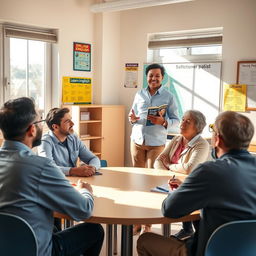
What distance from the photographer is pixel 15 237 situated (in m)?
1.58

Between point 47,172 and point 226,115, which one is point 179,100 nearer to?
point 226,115

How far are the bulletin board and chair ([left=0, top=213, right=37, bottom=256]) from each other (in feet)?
11.5

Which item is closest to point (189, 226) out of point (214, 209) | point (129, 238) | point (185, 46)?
point (129, 238)

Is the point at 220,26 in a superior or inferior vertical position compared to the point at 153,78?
superior

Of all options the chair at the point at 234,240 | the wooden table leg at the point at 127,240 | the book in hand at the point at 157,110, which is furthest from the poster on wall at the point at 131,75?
the chair at the point at 234,240

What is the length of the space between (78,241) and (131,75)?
377 centimetres

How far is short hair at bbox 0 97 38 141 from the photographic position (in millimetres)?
1708

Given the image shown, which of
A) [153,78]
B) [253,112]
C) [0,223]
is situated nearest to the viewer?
[0,223]

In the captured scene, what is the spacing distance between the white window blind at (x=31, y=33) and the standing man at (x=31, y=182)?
3037 mm

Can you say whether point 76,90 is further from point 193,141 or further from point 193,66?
point 193,141

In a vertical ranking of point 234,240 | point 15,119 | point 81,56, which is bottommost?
point 234,240

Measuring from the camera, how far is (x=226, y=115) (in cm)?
177

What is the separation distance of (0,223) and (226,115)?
1.14 metres

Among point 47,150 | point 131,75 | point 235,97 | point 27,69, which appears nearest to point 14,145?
point 47,150
